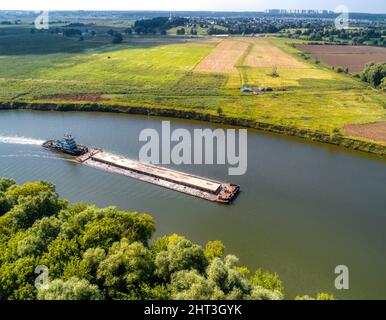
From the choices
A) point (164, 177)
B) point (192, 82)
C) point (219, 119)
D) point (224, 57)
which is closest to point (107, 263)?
point (164, 177)

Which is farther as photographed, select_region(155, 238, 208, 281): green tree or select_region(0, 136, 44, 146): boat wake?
select_region(0, 136, 44, 146): boat wake

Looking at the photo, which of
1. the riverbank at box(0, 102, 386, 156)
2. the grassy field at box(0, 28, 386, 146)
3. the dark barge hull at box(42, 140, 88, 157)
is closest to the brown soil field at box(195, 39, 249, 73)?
the grassy field at box(0, 28, 386, 146)

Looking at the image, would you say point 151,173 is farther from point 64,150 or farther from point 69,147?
point 64,150

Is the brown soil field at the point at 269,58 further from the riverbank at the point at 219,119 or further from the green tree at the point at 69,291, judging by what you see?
the green tree at the point at 69,291

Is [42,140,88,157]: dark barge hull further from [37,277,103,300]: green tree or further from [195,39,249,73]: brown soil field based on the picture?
[195,39,249,73]: brown soil field

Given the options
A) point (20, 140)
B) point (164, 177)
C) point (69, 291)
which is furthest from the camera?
point (20, 140)

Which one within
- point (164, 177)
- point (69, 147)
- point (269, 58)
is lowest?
point (164, 177)

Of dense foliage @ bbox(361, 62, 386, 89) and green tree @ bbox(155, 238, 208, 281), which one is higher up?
dense foliage @ bbox(361, 62, 386, 89)
